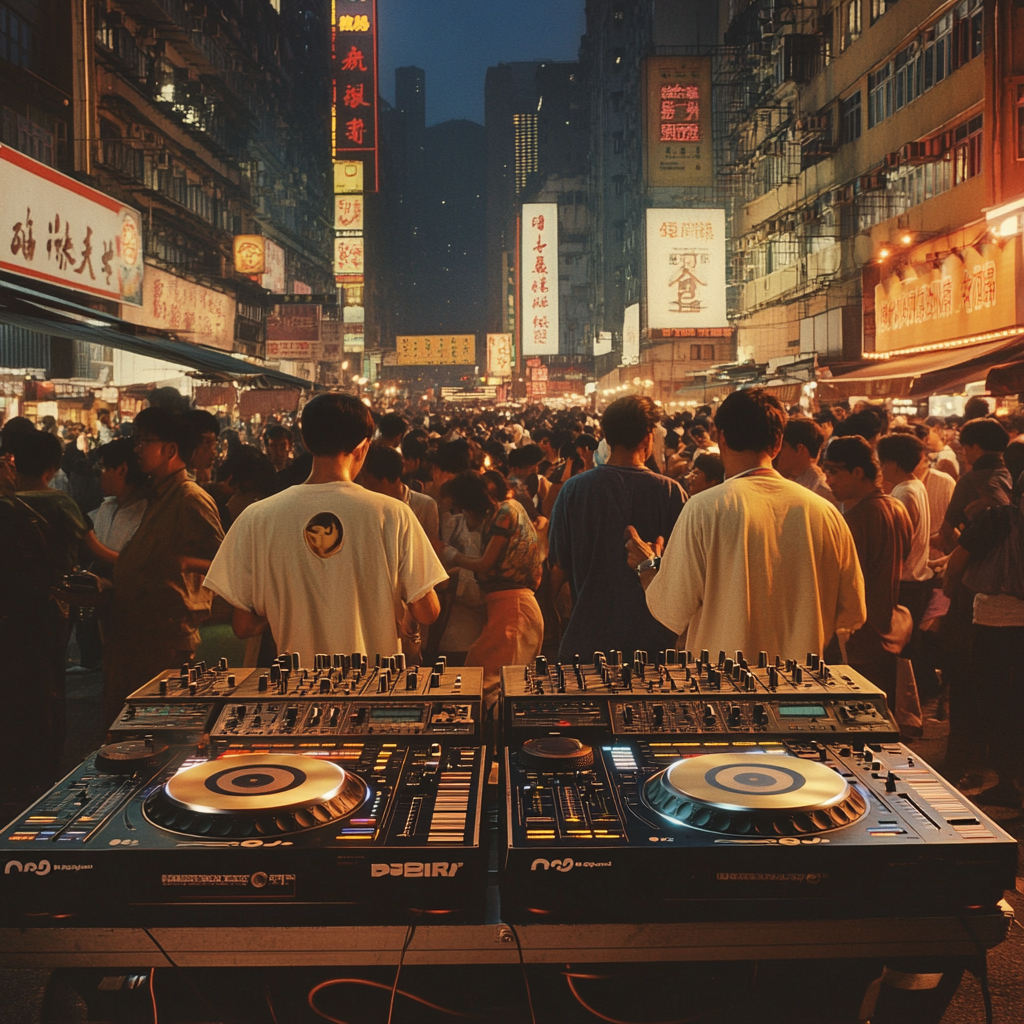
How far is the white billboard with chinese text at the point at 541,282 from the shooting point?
89.6m

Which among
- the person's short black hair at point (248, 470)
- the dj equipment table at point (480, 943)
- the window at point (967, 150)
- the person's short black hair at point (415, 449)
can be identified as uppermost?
the window at point (967, 150)

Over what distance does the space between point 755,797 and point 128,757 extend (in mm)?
1429

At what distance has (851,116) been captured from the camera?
34.7 meters

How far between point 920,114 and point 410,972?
31.1 metres

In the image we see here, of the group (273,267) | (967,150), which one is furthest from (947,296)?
(273,267)

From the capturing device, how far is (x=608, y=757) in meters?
2.49

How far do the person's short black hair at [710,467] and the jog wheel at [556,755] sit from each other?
20.3ft

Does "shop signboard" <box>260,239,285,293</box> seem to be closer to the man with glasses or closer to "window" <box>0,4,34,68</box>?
"window" <box>0,4,34,68</box>

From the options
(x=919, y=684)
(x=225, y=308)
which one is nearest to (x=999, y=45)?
(x=919, y=684)

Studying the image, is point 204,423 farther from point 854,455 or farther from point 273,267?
point 273,267

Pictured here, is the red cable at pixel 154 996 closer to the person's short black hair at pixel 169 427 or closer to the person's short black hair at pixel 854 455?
the person's short black hair at pixel 169 427

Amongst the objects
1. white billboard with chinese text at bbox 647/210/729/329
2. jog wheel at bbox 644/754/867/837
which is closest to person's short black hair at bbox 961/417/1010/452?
jog wheel at bbox 644/754/867/837

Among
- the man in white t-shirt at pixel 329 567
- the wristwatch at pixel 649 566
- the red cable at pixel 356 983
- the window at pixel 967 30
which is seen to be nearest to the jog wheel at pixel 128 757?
the red cable at pixel 356 983

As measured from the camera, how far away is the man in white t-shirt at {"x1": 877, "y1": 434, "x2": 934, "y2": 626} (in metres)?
6.83
